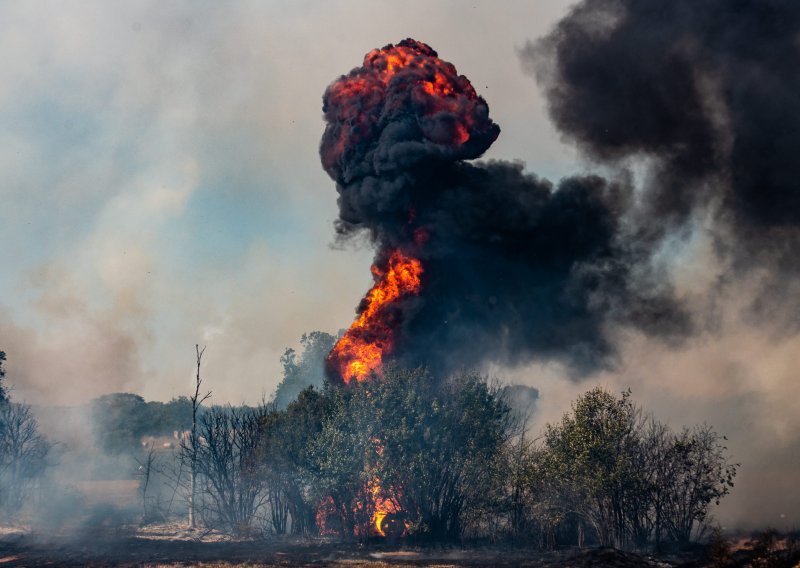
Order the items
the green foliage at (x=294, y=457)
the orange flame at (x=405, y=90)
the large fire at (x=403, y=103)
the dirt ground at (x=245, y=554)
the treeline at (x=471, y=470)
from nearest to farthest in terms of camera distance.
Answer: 1. the dirt ground at (x=245, y=554)
2. the treeline at (x=471, y=470)
3. the green foliage at (x=294, y=457)
4. the large fire at (x=403, y=103)
5. the orange flame at (x=405, y=90)

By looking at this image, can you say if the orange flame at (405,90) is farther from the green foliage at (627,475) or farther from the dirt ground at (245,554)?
the dirt ground at (245,554)

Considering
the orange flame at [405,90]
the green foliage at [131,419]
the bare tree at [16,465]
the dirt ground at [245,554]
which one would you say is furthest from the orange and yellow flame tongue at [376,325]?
the green foliage at [131,419]

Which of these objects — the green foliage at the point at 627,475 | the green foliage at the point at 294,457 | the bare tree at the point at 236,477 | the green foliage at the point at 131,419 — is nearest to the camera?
the green foliage at the point at 627,475

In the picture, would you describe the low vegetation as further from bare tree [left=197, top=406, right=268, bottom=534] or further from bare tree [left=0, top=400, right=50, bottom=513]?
bare tree [left=0, top=400, right=50, bottom=513]

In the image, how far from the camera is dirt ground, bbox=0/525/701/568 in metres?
33.6

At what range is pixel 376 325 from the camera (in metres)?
59.2

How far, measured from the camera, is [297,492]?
159 feet

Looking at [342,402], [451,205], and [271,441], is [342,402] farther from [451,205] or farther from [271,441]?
[451,205]

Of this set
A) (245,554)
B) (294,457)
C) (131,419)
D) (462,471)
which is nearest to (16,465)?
(294,457)

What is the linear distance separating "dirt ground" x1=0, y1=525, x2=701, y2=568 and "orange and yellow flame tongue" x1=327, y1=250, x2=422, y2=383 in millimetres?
17274

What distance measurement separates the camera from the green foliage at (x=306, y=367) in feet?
438

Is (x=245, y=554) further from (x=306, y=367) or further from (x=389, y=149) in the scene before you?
(x=306, y=367)

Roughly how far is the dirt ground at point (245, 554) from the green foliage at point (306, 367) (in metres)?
85.7

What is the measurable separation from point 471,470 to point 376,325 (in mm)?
19876
